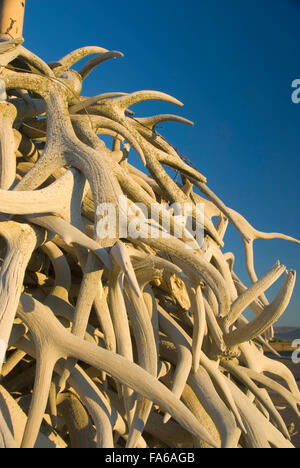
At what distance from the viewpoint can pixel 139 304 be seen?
2.24 meters

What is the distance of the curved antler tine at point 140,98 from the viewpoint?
9.95 ft

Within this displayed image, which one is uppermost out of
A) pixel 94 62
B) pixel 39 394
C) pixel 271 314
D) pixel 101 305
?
pixel 94 62

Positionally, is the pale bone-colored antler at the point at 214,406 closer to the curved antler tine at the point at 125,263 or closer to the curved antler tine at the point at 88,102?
the curved antler tine at the point at 125,263

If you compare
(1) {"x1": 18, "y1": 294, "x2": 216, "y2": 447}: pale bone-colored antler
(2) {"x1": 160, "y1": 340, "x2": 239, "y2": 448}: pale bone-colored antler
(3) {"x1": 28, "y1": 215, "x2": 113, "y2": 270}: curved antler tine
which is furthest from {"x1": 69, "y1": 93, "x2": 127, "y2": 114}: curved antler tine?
(2) {"x1": 160, "y1": 340, "x2": 239, "y2": 448}: pale bone-colored antler

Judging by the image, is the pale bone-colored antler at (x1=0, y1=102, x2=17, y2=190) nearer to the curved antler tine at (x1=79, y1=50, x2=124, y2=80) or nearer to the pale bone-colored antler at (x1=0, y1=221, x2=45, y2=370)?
the pale bone-colored antler at (x1=0, y1=221, x2=45, y2=370)

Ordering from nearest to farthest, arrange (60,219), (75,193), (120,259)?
(120,259) < (60,219) < (75,193)

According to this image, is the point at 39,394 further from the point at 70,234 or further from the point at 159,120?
the point at 159,120

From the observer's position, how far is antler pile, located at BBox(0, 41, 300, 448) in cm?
203

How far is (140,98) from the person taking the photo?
3.09 meters

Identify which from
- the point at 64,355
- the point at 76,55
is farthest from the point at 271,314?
the point at 76,55

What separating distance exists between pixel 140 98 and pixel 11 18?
5.77ft

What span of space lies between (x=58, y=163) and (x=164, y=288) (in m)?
1.01
